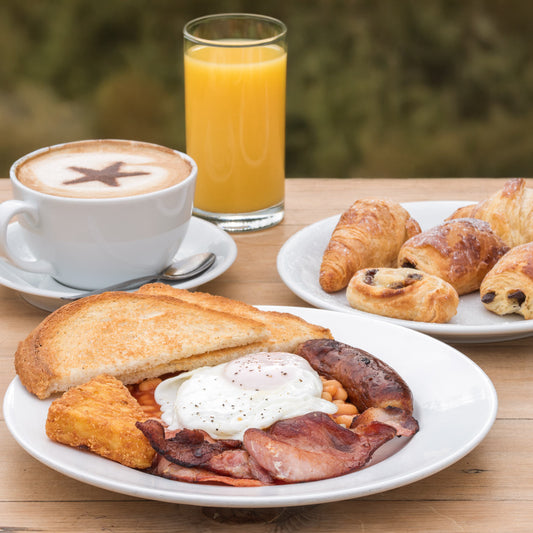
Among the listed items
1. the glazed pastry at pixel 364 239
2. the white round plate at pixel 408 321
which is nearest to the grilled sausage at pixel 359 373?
the white round plate at pixel 408 321

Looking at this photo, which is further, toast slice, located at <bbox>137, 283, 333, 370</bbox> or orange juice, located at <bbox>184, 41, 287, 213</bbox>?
orange juice, located at <bbox>184, 41, 287, 213</bbox>

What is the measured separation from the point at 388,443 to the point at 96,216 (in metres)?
0.78

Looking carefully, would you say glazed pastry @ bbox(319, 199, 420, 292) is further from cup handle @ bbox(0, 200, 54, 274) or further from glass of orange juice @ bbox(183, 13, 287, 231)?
cup handle @ bbox(0, 200, 54, 274)

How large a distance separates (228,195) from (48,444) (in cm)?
115

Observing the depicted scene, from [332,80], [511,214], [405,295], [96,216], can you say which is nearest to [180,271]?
[96,216]

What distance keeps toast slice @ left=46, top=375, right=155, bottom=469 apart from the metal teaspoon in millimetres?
558

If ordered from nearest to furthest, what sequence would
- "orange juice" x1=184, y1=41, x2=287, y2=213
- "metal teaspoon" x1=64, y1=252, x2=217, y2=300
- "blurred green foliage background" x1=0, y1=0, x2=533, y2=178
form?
"metal teaspoon" x1=64, y1=252, x2=217, y2=300 < "orange juice" x1=184, y1=41, x2=287, y2=213 < "blurred green foliage background" x1=0, y1=0, x2=533, y2=178

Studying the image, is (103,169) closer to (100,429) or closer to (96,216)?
(96,216)

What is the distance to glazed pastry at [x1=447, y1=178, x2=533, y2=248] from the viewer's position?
1.79 metres

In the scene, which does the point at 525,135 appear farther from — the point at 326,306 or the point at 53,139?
the point at 326,306

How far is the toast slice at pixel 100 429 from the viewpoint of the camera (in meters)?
0.96

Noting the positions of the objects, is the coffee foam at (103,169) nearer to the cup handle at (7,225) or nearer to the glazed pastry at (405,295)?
the cup handle at (7,225)

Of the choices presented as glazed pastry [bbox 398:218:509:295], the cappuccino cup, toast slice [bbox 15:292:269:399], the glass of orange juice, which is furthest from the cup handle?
glazed pastry [bbox 398:218:509:295]

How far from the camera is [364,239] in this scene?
5.72ft
